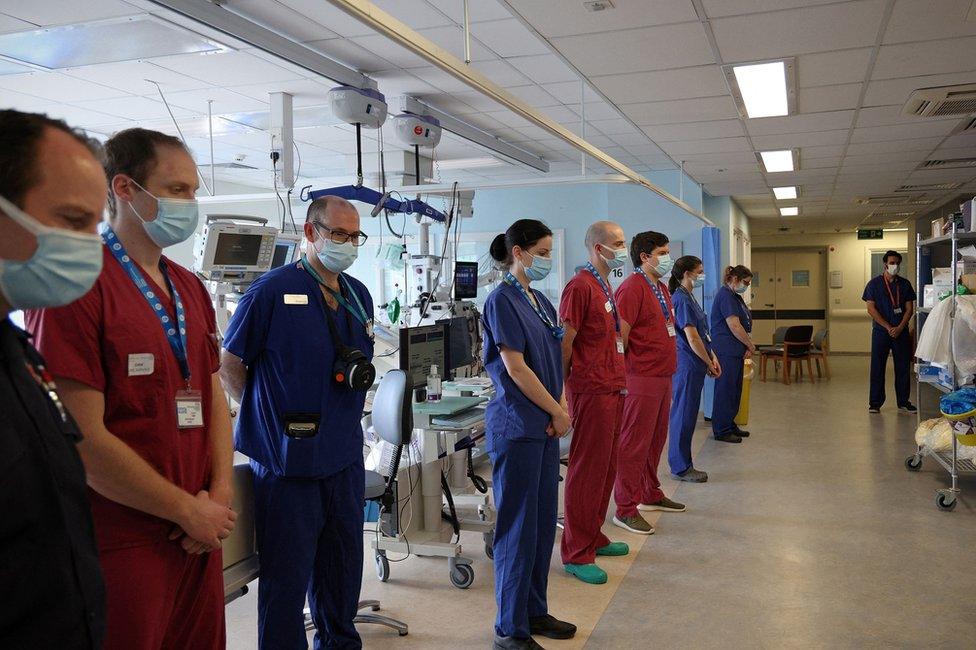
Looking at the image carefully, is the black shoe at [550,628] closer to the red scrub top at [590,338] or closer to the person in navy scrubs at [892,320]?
the red scrub top at [590,338]

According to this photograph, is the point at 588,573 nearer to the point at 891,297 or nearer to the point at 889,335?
the point at 889,335

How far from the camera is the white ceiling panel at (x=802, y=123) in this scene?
561 centimetres

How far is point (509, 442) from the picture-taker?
2814 millimetres

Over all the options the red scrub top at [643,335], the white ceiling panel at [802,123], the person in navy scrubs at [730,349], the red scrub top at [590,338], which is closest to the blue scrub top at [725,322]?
the person in navy scrubs at [730,349]

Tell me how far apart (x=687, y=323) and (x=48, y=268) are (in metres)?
5.03

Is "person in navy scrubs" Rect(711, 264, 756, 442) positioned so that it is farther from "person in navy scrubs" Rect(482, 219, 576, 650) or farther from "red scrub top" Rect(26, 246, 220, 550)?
"red scrub top" Rect(26, 246, 220, 550)

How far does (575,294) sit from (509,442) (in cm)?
94

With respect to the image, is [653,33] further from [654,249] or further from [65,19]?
[65,19]

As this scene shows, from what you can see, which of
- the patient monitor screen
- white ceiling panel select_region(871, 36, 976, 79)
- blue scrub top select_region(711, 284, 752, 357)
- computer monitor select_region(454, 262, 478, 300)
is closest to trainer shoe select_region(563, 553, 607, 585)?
computer monitor select_region(454, 262, 478, 300)

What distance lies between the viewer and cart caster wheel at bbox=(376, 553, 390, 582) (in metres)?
3.70

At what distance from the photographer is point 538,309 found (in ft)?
9.84

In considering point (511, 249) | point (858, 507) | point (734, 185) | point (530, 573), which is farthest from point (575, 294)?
point (734, 185)

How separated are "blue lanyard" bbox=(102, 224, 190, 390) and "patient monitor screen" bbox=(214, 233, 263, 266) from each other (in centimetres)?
324

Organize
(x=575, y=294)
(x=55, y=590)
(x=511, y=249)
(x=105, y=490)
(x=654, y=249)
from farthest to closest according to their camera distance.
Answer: (x=654, y=249)
(x=575, y=294)
(x=511, y=249)
(x=105, y=490)
(x=55, y=590)
